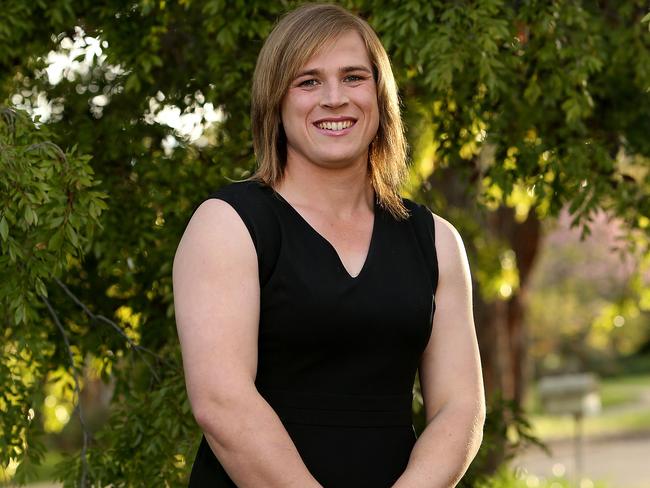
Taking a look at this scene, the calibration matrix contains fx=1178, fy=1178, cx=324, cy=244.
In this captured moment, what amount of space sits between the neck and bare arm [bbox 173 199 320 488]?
28 cm

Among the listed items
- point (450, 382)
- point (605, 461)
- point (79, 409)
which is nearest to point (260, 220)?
point (450, 382)

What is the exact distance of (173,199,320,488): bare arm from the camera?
2.42 meters

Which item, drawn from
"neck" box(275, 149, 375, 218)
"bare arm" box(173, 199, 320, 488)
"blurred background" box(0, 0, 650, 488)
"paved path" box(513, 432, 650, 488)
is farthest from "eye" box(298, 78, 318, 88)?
"paved path" box(513, 432, 650, 488)

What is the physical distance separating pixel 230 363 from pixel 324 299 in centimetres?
25

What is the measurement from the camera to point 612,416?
89.2 feet

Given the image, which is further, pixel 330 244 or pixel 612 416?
pixel 612 416

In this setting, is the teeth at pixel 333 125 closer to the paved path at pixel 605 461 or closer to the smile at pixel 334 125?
the smile at pixel 334 125

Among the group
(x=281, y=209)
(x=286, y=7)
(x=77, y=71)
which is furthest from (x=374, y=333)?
(x=77, y=71)

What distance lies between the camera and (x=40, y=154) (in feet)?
12.4

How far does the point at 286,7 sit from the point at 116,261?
127cm

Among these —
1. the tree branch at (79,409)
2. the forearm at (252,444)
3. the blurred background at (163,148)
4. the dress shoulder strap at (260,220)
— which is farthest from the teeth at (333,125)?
the tree branch at (79,409)

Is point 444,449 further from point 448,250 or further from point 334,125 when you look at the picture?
point 334,125

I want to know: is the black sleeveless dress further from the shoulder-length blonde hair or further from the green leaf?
the green leaf

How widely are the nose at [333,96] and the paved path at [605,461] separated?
12.0 meters
